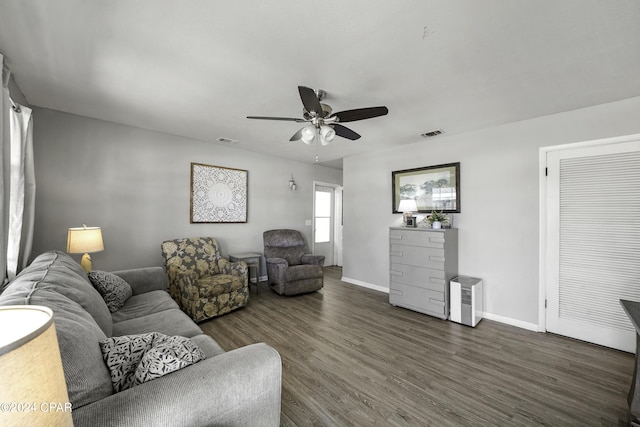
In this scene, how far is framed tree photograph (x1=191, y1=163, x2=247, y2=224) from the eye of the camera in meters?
4.05

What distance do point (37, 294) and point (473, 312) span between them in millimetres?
3713

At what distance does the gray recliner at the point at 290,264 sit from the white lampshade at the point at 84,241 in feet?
7.33

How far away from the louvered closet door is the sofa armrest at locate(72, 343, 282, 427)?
10.9 feet

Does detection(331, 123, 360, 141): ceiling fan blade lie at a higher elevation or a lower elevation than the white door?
higher

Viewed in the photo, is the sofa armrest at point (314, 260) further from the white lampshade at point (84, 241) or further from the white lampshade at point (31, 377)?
the white lampshade at point (31, 377)

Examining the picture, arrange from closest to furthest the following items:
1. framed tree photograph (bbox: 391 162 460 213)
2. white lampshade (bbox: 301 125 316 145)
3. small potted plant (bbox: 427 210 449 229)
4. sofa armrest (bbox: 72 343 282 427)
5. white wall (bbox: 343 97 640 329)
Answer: sofa armrest (bbox: 72 343 282 427), white lampshade (bbox: 301 125 316 145), white wall (bbox: 343 97 640 329), small potted plant (bbox: 427 210 449 229), framed tree photograph (bbox: 391 162 460 213)

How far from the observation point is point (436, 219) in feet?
11.5

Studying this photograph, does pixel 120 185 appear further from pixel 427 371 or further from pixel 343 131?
pixel 427 371

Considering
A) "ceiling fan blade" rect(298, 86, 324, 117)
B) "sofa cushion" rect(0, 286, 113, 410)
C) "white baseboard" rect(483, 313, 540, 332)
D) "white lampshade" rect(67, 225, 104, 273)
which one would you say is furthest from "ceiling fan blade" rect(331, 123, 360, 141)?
→ "white baseboard" rect(483, 313, 540, 332)

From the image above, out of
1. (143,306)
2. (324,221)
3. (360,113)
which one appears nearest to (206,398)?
(143,306)

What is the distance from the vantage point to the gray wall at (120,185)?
9.68 ft

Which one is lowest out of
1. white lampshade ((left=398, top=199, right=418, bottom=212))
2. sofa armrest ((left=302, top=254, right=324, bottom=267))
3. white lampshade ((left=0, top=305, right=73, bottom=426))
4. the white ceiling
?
sofa armrest ((left=302, top=254, right=324, bottom=267))

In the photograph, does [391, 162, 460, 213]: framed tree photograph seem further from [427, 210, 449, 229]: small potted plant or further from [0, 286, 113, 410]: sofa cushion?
[0, 286, 113, 410]: sofa cushion

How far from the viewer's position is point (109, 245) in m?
3.32
